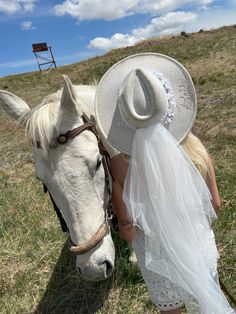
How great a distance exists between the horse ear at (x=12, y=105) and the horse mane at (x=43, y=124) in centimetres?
30

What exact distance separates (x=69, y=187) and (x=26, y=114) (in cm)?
69

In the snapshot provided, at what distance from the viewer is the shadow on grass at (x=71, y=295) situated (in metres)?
3.75

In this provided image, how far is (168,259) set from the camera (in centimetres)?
228

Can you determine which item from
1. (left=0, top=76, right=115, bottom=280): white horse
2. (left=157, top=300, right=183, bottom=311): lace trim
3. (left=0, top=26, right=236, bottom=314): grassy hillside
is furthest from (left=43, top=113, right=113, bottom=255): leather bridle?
(left=0, top=26, right=236, bottom=314): grassy hillside

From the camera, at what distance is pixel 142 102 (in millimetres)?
2162

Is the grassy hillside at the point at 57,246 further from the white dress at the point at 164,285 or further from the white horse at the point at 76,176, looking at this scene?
the white horse at the point at 76,176

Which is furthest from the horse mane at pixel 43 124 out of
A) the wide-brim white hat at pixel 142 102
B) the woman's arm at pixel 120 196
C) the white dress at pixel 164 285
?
the white dress at pixel 164 285

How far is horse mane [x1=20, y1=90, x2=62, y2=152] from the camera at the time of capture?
234 cm

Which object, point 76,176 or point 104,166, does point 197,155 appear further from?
point 76,176

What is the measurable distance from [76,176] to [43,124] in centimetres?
38

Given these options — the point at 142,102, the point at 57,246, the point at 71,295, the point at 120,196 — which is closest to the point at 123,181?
the point at 120,196

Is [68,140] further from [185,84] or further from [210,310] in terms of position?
[210,310]

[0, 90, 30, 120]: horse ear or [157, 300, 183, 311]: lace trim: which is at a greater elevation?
[0, 90, 30, 120]: horse ear

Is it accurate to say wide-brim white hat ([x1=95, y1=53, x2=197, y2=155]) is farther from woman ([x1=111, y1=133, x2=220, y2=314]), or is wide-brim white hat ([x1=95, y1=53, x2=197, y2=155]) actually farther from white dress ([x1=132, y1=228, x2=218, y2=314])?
white dress ([x1=132, y1=228, x2=218, y2=314])
